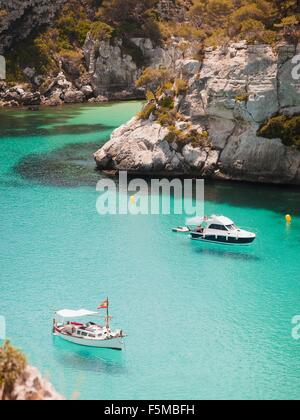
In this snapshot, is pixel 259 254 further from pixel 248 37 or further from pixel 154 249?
pixel 248 37

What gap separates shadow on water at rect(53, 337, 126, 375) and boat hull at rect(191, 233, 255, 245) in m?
21.5

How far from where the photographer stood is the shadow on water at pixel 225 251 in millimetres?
60812

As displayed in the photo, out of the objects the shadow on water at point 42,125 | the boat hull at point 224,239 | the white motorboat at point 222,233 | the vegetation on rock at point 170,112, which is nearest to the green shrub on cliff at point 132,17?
the shadow on water at point 42,125

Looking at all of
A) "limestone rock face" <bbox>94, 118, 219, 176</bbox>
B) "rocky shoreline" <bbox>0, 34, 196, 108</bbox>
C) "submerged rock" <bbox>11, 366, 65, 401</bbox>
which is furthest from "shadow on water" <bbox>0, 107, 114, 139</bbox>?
"submerged rock" <bbox>11, 366, 65, 401</bbox>

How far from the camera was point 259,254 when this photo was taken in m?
61.2

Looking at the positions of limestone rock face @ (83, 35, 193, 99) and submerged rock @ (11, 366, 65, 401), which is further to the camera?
limestone rock face @ (83, 35, 193, 99)

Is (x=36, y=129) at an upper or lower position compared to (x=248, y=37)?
lower

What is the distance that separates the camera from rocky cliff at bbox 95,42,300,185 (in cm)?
7625

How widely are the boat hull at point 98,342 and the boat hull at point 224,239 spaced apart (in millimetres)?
20749

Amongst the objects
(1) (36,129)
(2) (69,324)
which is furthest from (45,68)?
(2) (69,324)

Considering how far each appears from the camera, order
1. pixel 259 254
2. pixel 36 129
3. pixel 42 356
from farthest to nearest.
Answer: pixel 36 129 → pixel 259 254 → pixel 42 356

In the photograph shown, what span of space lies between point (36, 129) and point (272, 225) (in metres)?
55.8

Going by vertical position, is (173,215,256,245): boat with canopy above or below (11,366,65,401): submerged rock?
below

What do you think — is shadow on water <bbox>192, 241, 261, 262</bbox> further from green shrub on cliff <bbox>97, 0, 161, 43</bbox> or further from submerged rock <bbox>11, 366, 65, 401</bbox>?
green shrub on cliff <bbox>97, 0, 161, 43</bbox>
